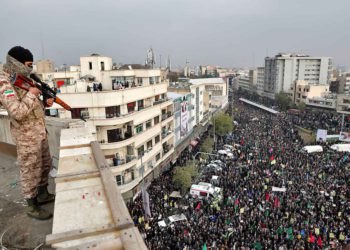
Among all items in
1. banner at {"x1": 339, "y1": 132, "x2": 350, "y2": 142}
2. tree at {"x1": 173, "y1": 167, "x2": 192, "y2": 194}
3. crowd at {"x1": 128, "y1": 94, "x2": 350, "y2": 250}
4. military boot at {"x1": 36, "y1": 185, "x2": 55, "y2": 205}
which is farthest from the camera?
banner at {"x1": 339, "y1": 132, "x2": 350, "y2": 142}

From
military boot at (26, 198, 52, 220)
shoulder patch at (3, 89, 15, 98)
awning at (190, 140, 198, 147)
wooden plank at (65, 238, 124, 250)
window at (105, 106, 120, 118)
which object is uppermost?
shoulder patch at (3, 89, 15, 98)

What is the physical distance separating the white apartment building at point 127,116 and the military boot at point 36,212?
→ 13276 millimetres

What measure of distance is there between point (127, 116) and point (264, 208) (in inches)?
507

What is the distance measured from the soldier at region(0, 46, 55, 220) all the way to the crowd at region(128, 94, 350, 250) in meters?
13.8

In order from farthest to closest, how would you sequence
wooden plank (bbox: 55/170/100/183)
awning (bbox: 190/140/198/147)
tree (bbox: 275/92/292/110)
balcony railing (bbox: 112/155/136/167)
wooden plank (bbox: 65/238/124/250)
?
tree (bbox: 275/92/292/110) < awning (bbox: 190/140/198/147) < balcony railing (bbox: 112/155/136/167) < wooden plank (bbox: 55/170/100/183) < wooden plank (bbox: 65/238/124/250)

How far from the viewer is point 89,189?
3.54 metres

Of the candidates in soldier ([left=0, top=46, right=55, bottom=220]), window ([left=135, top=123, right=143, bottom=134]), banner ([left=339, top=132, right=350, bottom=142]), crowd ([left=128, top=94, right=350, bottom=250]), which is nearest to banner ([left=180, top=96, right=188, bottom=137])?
crowd ([left=128, top=94, right=350, bottom=250])

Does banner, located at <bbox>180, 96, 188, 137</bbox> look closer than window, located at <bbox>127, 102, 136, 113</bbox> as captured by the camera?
No

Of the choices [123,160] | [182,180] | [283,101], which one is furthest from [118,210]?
[283,101]

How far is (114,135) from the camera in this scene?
68.1 feet

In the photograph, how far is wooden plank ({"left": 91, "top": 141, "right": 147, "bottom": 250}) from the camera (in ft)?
8.00

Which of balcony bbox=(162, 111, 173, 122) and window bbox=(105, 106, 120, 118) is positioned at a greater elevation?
window bbox=(105, 106, 120, 118)

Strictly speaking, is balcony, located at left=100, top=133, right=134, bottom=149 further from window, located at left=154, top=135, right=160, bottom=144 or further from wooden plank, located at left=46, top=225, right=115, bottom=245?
wooden plank, located at left=46, top=225, right=115, bottom=245

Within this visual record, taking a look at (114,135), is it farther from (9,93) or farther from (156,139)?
(9,93)
